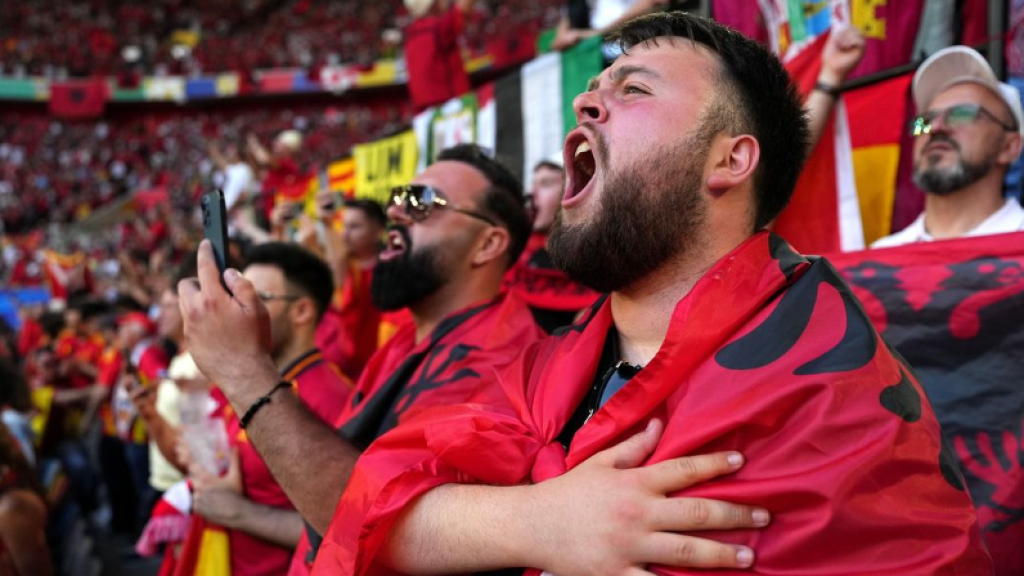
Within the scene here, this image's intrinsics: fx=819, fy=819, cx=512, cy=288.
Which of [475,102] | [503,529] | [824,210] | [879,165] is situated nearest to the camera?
[503,529]

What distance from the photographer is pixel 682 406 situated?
1031 millimetres

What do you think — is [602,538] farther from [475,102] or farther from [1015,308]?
[475,102]

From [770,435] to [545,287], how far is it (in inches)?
71.4

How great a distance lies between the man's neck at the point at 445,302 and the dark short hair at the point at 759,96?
101 centimetres

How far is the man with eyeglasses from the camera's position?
7.30ft

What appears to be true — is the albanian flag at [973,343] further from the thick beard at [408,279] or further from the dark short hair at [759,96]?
the thick beard at [408,279]

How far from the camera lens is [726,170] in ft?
4.09

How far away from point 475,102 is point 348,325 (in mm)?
1621

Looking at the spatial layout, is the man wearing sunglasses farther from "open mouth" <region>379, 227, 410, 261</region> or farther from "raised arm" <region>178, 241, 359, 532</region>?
"raised arm" <region>178, 241, 359, 532</region>

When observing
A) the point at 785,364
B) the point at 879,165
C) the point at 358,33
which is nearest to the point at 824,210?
the point at 879,165

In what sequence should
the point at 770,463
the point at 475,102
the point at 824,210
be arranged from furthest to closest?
the point at 475,102 < the point at 824,210 < the point at 770,463

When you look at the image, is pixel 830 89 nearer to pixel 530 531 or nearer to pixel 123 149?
pixel 530 531

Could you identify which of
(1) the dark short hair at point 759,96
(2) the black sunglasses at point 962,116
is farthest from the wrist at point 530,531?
(2) the black sunglasses at point 962,116

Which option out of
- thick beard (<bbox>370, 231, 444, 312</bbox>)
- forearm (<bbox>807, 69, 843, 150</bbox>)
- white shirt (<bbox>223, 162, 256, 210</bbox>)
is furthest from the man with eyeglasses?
white shirt (<bbox>223, 162, 256, 210</bbox>)
